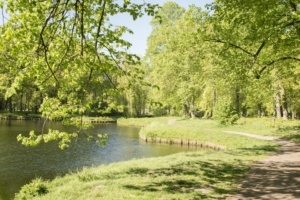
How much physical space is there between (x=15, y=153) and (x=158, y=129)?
1615 centimetres

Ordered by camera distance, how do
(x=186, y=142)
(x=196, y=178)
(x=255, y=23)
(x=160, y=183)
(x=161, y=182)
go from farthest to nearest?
(x=186, y=142)
(x=255, y=23)
(x=196, y=178)
(x=161, y=182)
(x=160, y=183)

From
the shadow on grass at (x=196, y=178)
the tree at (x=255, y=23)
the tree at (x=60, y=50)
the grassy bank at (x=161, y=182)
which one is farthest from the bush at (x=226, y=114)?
the tree at (x=60, y=50)

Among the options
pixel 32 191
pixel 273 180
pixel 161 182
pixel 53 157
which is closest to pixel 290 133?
pixel 273 180

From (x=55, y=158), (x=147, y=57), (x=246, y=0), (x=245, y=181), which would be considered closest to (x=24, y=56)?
(x=245, y=181)

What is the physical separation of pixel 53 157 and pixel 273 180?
57.2 feet

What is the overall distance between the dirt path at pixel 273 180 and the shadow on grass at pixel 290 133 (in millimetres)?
7796

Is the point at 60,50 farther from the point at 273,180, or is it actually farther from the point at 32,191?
the point at 273,180

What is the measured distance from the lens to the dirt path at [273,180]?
9.07m

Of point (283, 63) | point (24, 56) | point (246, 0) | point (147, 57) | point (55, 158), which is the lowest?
point (55, 158)

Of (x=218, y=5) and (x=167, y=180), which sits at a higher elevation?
(x=218, y=5)

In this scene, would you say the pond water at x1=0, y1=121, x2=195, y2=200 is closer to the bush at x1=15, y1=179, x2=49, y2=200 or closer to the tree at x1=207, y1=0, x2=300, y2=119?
the bush at x1=15, y1=179, x2=49, y2=200

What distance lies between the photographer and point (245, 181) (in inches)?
427

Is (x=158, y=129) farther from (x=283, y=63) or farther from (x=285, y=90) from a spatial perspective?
(x=283, y=63)

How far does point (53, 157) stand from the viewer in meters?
23.4
